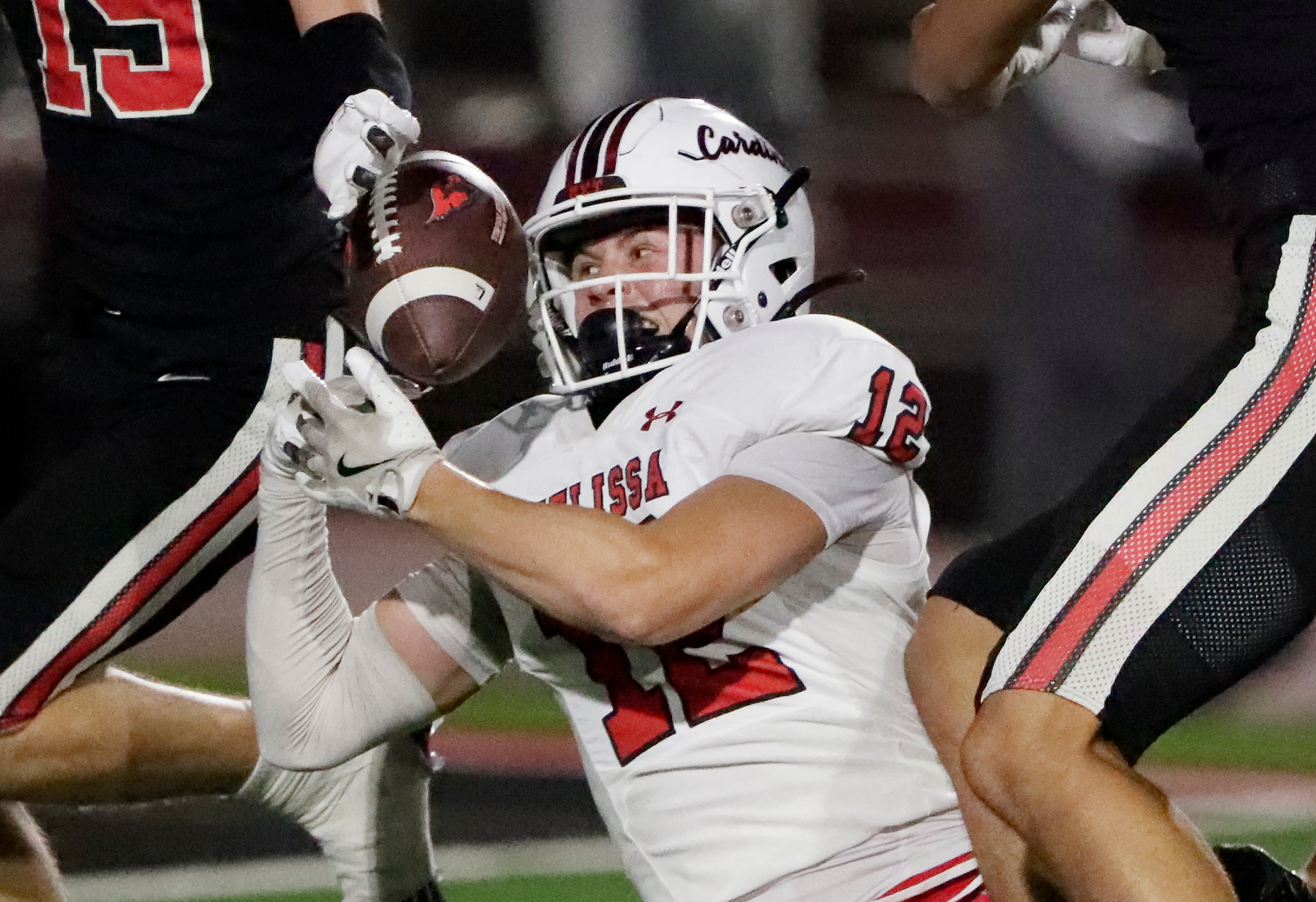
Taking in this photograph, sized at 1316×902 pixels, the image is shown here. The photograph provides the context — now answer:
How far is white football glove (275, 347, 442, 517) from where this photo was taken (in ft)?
6.17

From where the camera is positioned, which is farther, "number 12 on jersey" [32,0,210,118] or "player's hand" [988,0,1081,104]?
"number 12 on jersey" [32,0,210,118]

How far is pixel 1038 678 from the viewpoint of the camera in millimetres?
1812

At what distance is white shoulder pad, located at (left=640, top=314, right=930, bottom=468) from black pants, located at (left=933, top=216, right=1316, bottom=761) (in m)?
0.26

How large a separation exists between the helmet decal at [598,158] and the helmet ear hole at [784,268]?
0.23m

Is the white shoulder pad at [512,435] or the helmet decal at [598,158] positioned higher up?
the helmet decal at [598,158]

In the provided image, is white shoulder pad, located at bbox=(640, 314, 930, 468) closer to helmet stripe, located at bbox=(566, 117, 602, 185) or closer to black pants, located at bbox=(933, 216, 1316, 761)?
black pants, located at bbox=(933, 216, 1316, 761)

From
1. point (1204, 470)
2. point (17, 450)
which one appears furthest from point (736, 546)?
point (17, 450)

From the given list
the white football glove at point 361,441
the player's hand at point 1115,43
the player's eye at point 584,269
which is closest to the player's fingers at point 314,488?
the white football glove at point 361,441

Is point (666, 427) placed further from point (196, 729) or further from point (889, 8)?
point (889, 8)

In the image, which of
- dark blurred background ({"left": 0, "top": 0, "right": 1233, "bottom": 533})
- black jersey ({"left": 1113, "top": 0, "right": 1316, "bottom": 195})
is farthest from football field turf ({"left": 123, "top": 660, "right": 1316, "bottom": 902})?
black jersey ({"left": 1113, "top": 0, "right": 1316, "bottom": 195})

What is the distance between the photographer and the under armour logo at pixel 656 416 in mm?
2078

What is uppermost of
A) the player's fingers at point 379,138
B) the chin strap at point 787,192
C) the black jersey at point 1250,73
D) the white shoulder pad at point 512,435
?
the black jersey at point 1250,73

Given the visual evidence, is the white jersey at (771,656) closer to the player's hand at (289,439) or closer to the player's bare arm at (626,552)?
the player's bare arm at (626,552)

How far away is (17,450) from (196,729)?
6.16 ft
